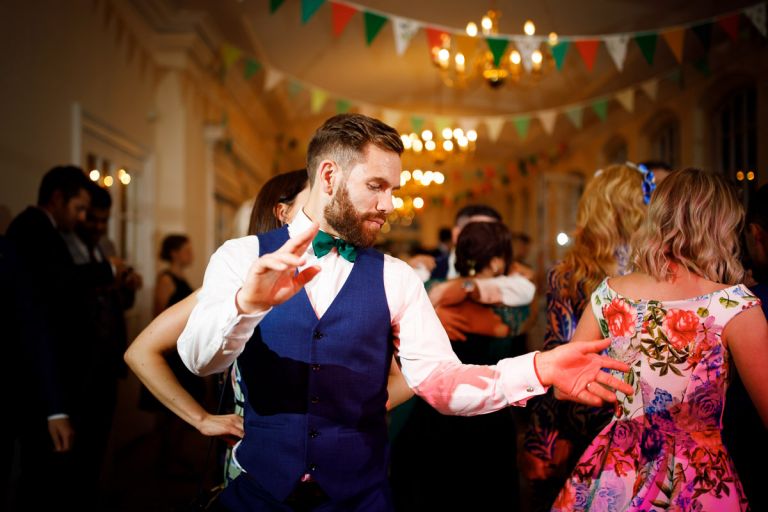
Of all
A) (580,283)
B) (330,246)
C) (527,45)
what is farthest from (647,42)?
(330,246)

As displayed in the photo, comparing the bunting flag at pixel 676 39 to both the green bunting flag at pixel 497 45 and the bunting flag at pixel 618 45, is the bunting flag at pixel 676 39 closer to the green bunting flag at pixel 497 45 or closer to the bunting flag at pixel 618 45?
the bunting flag at pixel 618 45

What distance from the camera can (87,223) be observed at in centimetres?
272

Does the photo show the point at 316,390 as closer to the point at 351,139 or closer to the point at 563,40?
the point at 351,139

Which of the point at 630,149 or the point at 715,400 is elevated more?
the point at 630,149

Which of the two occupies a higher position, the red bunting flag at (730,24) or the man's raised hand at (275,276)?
the red bunting flag at (730,24)

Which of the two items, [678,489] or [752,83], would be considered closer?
[678,489]

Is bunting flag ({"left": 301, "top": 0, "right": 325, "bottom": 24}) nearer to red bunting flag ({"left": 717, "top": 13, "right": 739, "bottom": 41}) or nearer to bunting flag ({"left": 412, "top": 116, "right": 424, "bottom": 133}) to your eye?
red bunting flag ({"left": 717, "top": 13, "right": 739, "bottom": 41})

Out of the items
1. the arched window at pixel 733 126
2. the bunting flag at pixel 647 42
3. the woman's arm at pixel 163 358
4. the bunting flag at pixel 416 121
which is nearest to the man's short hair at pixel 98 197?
the woman's arm at pixel 163 358

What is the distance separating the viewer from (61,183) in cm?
248

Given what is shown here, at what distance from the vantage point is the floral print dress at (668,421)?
1.29 metres

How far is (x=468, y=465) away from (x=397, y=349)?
102 cm

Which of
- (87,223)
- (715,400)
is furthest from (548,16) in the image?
(715,400)

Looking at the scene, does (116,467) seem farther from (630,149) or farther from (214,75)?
(630,149)

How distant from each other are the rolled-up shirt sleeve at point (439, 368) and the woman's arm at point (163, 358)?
1.43ft
